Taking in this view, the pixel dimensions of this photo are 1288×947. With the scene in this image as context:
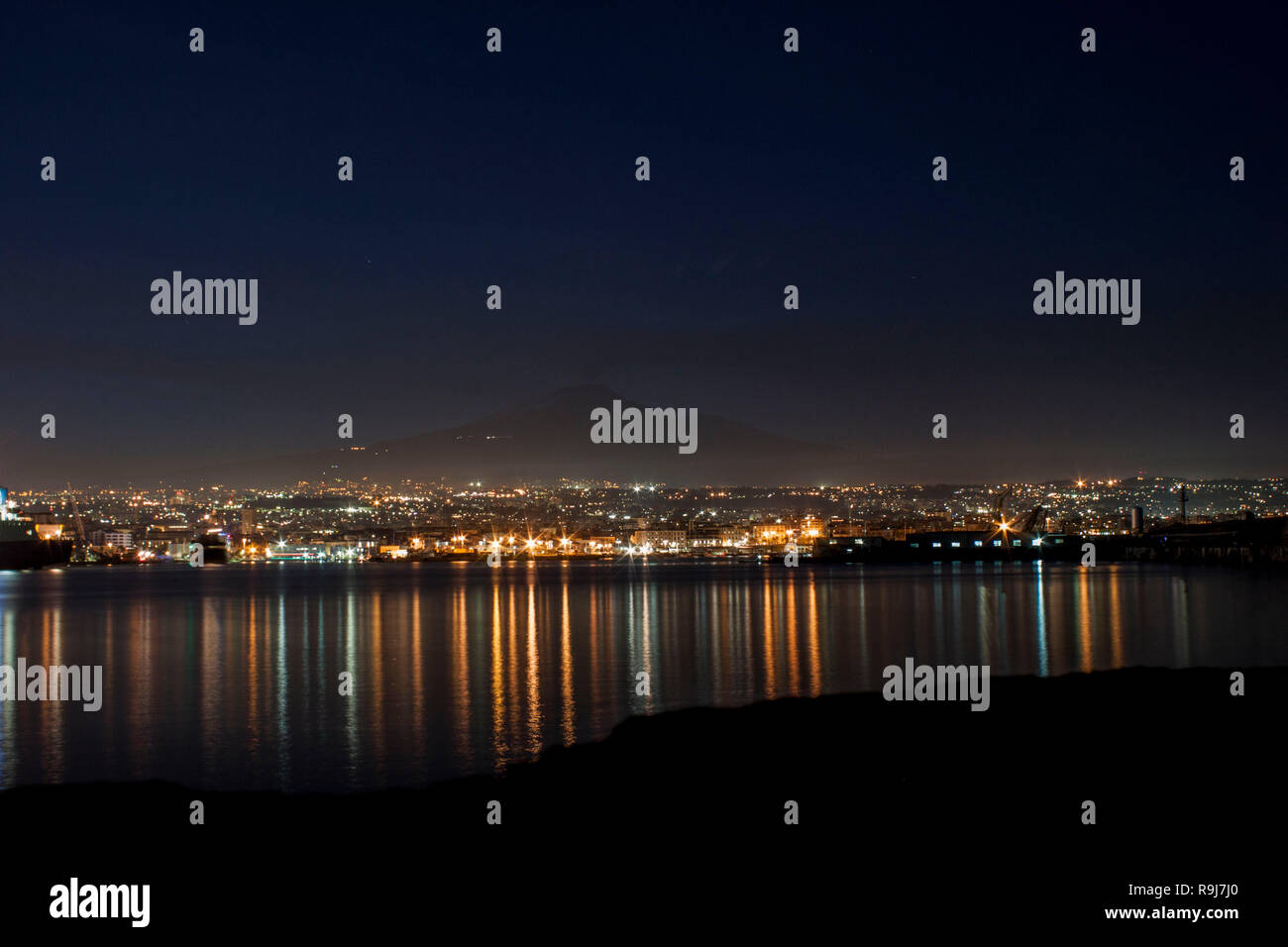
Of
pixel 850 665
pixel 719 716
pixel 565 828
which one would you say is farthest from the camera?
pixel 850 665

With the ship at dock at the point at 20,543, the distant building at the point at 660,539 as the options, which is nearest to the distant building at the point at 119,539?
the ship at dock at the point at 20,543

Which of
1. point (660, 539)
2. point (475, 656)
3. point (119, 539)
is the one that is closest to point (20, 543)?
point (119, 539)

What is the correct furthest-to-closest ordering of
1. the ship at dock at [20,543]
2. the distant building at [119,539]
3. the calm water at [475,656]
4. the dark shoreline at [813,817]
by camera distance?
the distant building at [119,539] < the ship at dock at [20,543] < the calm water at [475,656] < the dark shoreline at [813,817]

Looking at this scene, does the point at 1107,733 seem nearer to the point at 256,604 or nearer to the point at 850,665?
the point at 850,665

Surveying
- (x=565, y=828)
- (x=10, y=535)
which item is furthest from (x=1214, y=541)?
(x=10, y=535)

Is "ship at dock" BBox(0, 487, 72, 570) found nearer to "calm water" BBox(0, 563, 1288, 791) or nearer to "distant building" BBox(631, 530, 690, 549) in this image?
"calm water" BBox(0, 563, 1288, 791)

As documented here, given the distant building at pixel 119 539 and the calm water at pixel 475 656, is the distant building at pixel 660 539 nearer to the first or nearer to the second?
the distant building at pixel 119 539
